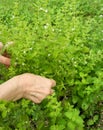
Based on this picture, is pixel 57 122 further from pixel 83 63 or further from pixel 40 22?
pixel 40 22

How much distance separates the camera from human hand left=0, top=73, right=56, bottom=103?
2.35 m

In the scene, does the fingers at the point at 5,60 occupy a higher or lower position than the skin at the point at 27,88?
higher

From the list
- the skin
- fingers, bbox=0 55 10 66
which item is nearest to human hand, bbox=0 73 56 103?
the skin

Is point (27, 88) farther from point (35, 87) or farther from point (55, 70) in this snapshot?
point (55, 70)

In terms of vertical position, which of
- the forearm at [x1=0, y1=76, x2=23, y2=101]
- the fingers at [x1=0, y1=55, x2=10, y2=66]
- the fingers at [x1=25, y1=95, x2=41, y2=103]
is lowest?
the fingers at [x1=25, y1=95, x2=41, y2=103]

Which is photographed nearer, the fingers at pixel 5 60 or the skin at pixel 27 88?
the skin at pixel 27 88

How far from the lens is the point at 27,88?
239 cm

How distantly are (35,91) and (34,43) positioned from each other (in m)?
0.46

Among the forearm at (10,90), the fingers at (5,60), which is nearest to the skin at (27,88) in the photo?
the forearm at (10,90)

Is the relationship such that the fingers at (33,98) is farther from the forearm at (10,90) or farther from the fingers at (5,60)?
the fingers at (5,60)

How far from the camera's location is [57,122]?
2.59 m

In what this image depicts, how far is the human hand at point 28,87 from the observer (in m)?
2.35

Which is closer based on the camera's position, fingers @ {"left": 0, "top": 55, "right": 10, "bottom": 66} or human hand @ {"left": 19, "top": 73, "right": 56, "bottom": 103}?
human hand @ {"left": 19, "top": 73, "right": 56, "bottom": 103}

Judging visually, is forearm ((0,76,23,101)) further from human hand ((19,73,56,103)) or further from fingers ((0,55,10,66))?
fingers ((0,55,10,66))
